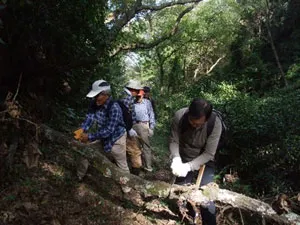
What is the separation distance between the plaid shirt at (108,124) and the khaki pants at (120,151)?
0.19ft

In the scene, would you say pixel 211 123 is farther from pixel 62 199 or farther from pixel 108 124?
pixel 62 199

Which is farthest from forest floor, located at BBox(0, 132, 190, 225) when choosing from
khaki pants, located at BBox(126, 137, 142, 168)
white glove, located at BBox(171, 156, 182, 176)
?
white glove, located at BBox(171, 156, 182, 176)

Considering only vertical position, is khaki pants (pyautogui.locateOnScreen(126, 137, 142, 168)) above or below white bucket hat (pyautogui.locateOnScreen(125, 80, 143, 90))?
below

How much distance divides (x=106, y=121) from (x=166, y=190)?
4.26 feet

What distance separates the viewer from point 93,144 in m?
4.92

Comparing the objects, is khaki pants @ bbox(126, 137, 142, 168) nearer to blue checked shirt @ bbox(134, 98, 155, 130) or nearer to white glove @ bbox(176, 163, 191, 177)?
blue checked shirt @ bbox(134, 98, 155, 130)

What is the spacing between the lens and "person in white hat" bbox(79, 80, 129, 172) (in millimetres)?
4504

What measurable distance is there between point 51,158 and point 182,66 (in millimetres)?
24863

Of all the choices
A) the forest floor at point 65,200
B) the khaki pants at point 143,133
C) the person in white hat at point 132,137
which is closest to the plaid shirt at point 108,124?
the forest floor at point 65,200

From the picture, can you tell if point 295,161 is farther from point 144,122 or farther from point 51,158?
point 51,158

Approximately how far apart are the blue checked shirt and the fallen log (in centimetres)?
173

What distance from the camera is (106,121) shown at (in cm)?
466

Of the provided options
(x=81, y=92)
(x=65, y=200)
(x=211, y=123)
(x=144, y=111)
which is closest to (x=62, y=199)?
(x=65, y=200)

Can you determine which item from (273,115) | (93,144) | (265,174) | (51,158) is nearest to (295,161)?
(265,174)
